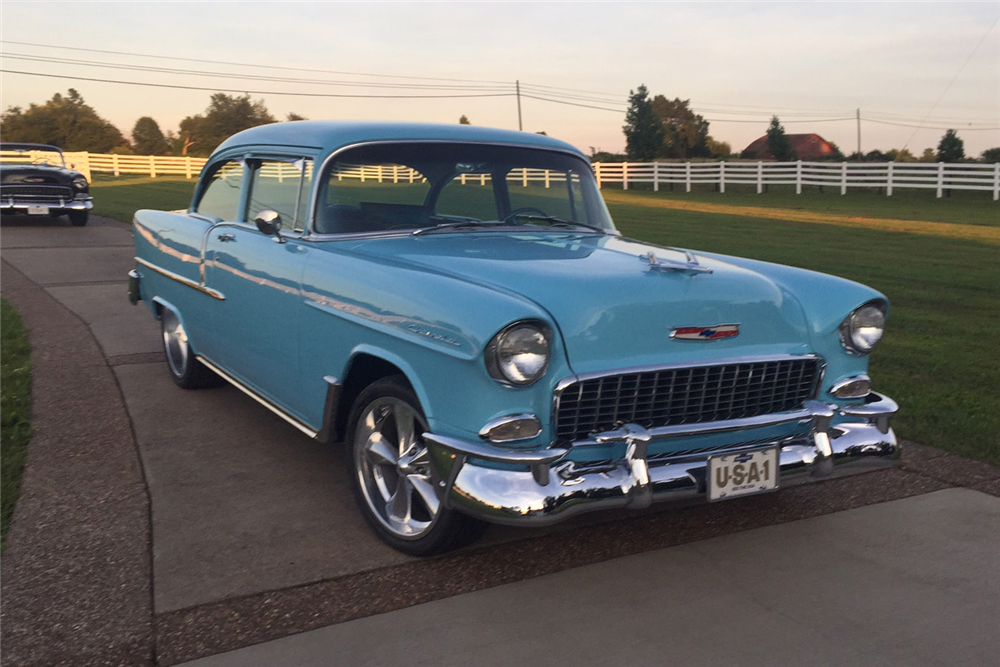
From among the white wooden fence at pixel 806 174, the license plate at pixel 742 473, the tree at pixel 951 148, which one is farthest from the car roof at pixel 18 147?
the tree at pixel 951 148

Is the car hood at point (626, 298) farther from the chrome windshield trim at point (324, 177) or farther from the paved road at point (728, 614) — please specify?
the paved road at point (728, 614)

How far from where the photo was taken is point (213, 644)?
2.82 m

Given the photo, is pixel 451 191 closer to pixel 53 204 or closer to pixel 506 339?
pixel 506 339

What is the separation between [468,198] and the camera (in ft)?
14.6

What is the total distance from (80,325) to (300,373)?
4721 millimetres

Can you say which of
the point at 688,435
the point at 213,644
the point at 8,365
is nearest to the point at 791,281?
the point at 688,435

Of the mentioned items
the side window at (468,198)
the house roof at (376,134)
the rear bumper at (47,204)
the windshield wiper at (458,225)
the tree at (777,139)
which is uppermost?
the tree at (777,139)

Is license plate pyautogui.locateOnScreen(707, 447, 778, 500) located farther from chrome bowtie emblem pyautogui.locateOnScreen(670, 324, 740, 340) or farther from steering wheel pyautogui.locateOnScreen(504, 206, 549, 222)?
steering wheel pyautogui.locateOnScreen(504, 206, 549, 222)

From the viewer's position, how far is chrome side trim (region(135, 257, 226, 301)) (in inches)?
193

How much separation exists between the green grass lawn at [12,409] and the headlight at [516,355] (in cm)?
210

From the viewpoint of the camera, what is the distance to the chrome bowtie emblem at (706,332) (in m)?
3.26

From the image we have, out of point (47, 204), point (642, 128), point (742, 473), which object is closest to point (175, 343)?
point (742, 473)

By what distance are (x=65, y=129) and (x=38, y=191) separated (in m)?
57.5

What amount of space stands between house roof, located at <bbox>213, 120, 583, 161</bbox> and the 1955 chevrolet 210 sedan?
15mm
